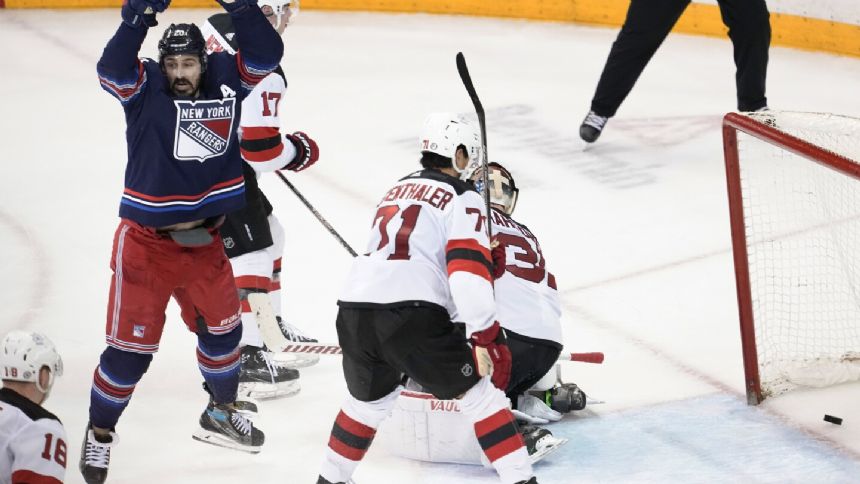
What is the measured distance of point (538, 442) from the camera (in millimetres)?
3734

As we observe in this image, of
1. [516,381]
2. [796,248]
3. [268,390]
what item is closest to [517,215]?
[796,248]

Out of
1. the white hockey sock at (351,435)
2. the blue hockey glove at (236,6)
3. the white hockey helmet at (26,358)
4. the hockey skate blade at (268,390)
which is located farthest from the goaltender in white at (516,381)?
the white hockey helmet at (26,358)

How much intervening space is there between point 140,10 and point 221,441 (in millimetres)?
1140

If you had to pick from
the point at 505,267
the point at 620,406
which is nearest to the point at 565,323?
the point at 620,406

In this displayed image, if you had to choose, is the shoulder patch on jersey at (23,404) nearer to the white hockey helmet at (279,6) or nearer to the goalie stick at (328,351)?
the goalie stick at (328,351)

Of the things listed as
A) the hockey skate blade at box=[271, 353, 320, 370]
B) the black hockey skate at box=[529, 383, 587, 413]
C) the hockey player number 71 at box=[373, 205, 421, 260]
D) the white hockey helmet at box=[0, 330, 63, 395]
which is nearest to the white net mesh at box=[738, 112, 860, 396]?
the black hockey skate at box=[529, 383, 587, 413]

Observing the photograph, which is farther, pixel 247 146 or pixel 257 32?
pixel 247 146

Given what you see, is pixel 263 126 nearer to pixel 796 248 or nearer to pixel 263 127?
pixel 263 127

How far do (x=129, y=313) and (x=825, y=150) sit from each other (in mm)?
1777

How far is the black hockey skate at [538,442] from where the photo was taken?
3.71 metres

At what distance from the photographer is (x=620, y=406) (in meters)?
4.09

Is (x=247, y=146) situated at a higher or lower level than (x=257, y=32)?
lower

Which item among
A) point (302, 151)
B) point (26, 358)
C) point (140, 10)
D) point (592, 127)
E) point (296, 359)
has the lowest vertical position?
point (296, 359)

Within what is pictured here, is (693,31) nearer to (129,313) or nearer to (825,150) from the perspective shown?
(825,150)
